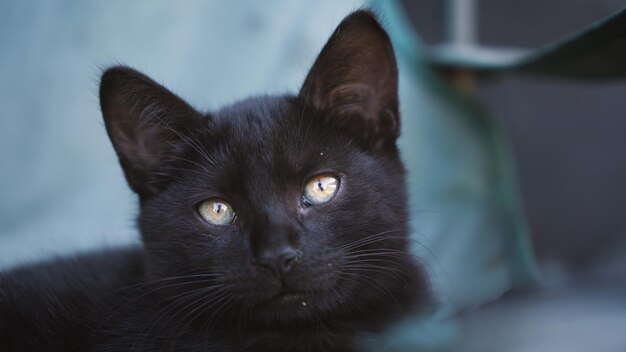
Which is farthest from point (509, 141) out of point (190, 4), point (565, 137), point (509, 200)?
point (190, 4)

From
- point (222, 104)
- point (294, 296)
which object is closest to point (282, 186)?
point (294, 296)

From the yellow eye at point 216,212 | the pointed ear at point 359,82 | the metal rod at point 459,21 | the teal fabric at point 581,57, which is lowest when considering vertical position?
the yellow eye at point 216,212

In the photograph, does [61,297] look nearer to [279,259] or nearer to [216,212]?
[216,212]

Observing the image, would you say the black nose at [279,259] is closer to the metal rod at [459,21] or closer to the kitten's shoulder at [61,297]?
the kitten's shoulder at [61,297]

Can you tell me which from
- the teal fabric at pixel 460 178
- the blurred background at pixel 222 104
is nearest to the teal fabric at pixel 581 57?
the blurred background at pixel 222 104

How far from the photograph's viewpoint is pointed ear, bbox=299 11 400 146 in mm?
1135

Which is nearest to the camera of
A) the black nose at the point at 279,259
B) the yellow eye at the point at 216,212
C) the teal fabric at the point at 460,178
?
the black nose at the point at 279,259

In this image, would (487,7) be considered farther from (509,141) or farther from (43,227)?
(43,227)

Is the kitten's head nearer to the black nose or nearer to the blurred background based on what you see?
the black nose

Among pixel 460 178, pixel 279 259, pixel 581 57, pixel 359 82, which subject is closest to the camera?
pixel 279 259

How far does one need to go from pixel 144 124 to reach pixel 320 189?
0.39 meters

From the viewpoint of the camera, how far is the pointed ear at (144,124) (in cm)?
114

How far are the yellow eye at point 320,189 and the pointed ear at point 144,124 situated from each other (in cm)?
27

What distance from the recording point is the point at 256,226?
1.00m
